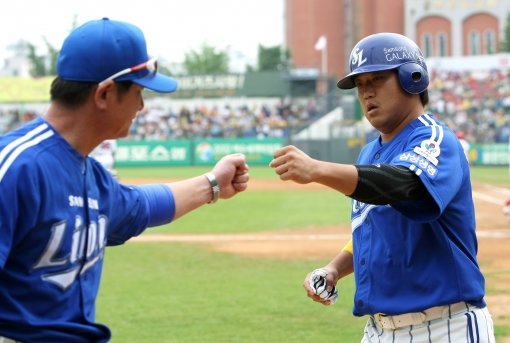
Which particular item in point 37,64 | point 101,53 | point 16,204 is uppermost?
point 37,64

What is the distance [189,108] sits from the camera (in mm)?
54562

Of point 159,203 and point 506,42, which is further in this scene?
point 506,42

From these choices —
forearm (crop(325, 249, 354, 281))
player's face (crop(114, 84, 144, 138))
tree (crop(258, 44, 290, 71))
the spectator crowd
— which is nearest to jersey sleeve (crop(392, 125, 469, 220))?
forearm (crop(325, 249, 354, 281))

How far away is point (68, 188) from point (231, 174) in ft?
3.87

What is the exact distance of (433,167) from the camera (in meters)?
3.89

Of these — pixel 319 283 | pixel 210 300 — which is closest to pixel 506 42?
pixel 210 300

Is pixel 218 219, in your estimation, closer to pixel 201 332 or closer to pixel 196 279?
pixel 196 279

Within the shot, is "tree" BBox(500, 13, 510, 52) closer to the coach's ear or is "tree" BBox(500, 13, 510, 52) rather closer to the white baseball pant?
the white baseball pant

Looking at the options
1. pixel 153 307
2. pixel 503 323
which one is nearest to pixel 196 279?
pixel 153 307

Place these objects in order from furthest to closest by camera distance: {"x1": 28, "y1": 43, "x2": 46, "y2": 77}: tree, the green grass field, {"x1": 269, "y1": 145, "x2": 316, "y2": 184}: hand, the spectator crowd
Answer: {"x1": 28, "y1": 43, "x2": 46, "y2": 77}: tree → the spectator crowd → the green grass field → {"x1": 269, "y1": 145, "x2": 316, "y2": 184}: hand

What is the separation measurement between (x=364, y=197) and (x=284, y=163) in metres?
0.41

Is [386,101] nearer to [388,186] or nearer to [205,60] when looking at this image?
[388,186]

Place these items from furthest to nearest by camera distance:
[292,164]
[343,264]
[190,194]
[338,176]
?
1. [343,264]
2. [190,194]
3. [338,176]
4. [292,164]

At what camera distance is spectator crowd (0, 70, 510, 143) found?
46938 mm
